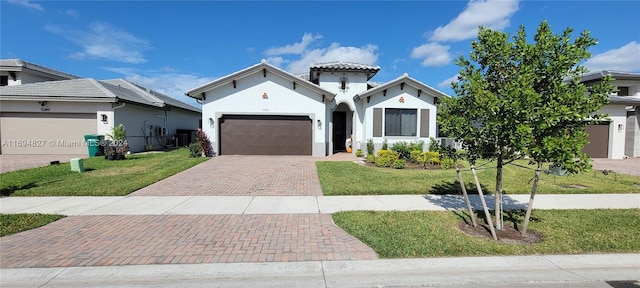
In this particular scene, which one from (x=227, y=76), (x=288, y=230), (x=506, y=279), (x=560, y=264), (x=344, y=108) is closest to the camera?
(x=506, y=279)

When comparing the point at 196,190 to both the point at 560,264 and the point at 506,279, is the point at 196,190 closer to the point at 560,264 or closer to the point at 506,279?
the point at 506,279

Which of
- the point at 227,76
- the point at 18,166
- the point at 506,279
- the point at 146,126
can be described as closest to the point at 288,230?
the point at 506,279

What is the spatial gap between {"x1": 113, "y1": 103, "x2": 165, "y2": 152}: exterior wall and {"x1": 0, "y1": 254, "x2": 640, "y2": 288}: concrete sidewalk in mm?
16338

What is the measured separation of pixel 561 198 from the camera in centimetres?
757

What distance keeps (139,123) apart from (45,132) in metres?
4.73

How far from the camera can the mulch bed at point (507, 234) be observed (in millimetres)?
4820

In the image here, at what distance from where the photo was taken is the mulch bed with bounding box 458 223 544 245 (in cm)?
482

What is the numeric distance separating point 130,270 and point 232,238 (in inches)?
57.3

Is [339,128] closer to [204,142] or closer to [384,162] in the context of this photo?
[384,162]

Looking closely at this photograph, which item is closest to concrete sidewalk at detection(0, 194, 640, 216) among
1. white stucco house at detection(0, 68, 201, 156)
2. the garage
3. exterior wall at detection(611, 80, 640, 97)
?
white stucco house at detection(0, 68, 201, 156)

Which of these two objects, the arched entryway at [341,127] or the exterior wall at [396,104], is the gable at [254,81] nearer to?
the exterior wall at [396,104]

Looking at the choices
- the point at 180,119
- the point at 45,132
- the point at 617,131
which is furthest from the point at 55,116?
the point at 617,131

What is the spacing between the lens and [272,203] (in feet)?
23.0

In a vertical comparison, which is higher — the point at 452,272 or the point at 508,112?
the point at 508,112
